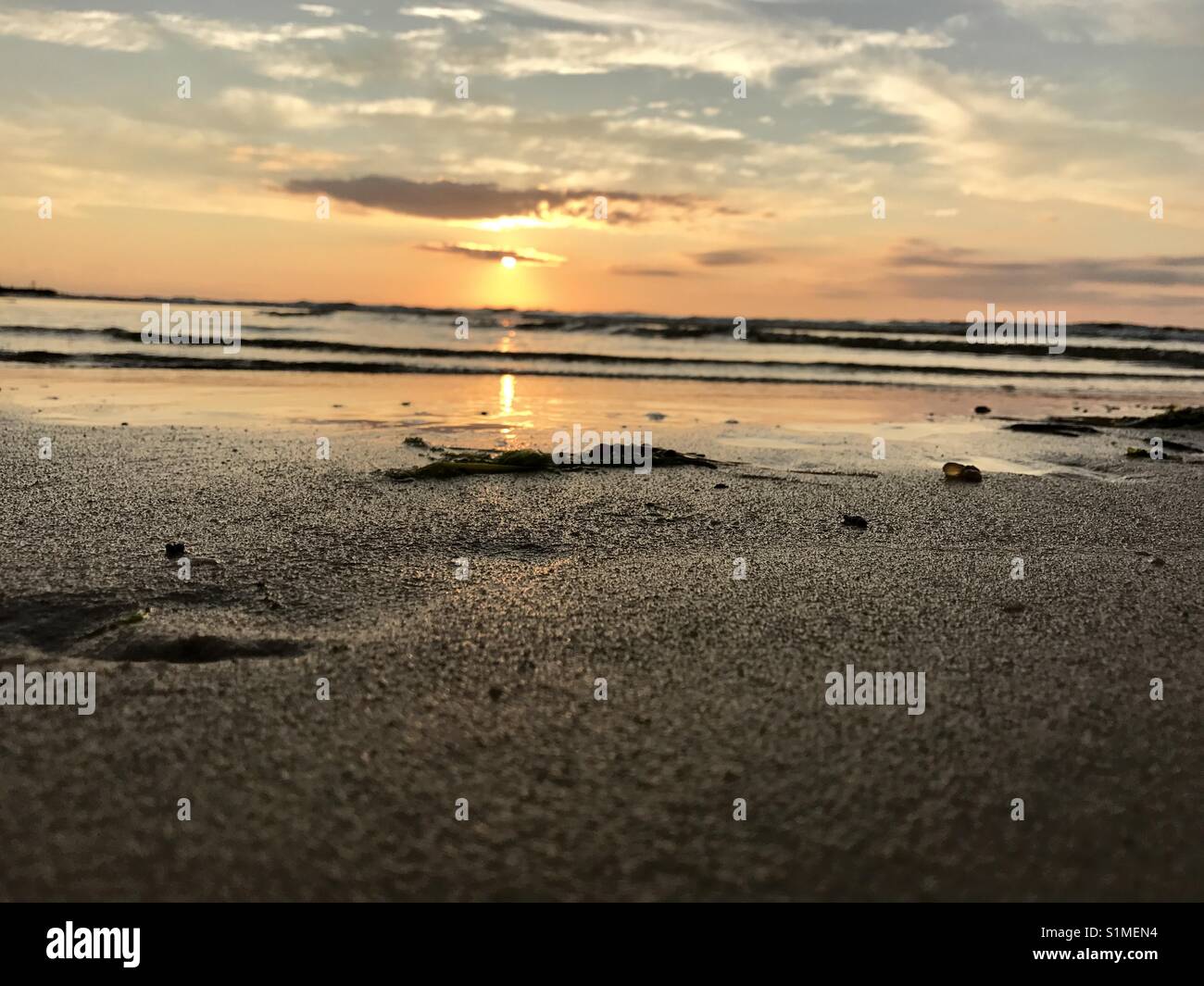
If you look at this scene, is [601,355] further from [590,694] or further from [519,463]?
[590,694]

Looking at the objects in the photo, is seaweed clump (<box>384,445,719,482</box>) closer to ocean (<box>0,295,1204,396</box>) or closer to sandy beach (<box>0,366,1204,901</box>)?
sandy beach (<box>0,366,1204,901</box>)

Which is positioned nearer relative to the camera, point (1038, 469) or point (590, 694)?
point (590, 694)

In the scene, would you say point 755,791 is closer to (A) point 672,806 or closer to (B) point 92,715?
(A) point 672,806

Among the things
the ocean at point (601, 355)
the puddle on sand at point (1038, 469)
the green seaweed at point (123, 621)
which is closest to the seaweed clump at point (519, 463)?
the puddle on sand at point (1038, 469)

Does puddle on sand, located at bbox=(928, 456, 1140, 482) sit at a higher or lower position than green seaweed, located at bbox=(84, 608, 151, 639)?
higher

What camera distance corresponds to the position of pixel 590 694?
2.79 m

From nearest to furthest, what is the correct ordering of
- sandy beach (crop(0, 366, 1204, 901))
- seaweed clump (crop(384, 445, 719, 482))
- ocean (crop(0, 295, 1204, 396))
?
sandy beach (crop(0, 366, 1204, 901))
seaweed clump (crop(384, 445, 719, 482))
ocean (crop(0, 295, 1204, 396))

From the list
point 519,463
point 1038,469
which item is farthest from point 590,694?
point 1038,469

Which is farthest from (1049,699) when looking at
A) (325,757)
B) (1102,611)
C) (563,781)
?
(325,757)

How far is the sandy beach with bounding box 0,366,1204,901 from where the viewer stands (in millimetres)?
1998

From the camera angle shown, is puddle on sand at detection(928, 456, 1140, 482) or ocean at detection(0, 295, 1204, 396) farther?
ocean at detection(0, 295, 1204, 396)

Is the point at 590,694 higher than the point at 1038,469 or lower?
lower

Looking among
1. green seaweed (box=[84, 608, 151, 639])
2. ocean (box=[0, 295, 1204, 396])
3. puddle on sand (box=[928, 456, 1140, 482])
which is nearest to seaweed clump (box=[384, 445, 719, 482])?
puddle on sand (box=[928, 456, 1140, 482])

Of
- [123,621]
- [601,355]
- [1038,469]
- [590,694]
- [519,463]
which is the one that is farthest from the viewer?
[601,355]
